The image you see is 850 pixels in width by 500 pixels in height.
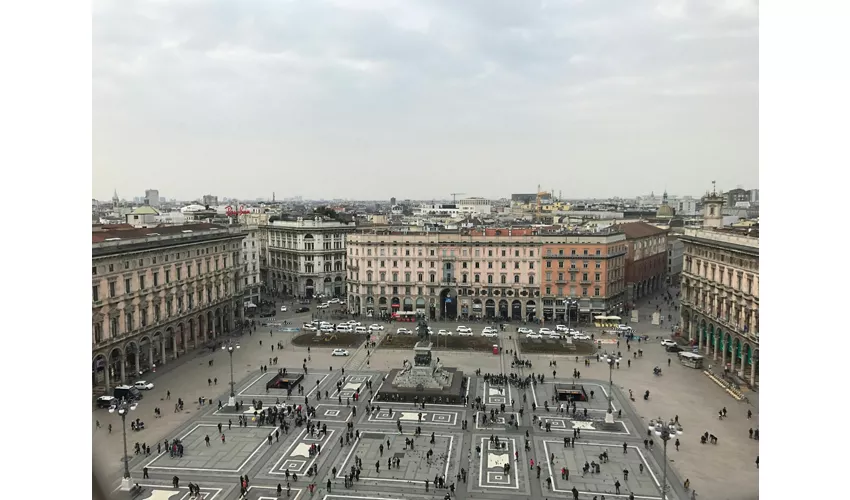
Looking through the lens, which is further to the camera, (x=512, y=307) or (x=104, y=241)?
(x=512, y=307)

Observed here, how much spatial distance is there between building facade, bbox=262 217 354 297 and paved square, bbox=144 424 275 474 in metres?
34.5

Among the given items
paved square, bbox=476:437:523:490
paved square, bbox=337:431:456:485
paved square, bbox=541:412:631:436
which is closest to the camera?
paved square, bbox=476:437:523:490

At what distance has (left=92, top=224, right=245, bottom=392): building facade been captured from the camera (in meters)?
30.0

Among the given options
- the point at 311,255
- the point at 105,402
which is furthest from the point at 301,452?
the point at 311,255

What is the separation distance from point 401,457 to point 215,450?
691cm

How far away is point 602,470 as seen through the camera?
842 inches

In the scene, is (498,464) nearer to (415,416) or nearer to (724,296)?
(415,416)

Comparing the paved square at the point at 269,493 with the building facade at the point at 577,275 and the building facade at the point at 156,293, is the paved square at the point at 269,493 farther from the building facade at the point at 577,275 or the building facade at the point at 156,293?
the building facade at the point at 577,275

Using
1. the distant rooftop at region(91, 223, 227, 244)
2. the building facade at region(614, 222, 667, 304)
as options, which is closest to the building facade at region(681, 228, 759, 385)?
the building facade at region(614, 222, 667, 304)

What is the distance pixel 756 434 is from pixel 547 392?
30.0 feet

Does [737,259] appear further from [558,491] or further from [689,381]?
[558,491]

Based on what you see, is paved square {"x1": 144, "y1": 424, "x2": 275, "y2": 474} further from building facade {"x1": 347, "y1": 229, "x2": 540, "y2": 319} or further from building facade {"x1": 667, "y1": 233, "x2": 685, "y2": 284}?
building facade {"x1": 667, "y1": 233, "x2": 685, "y2": 284}

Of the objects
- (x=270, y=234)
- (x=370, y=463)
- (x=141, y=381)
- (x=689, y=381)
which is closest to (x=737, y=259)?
(x=689, y=381)

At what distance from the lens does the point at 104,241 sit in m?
30.0
